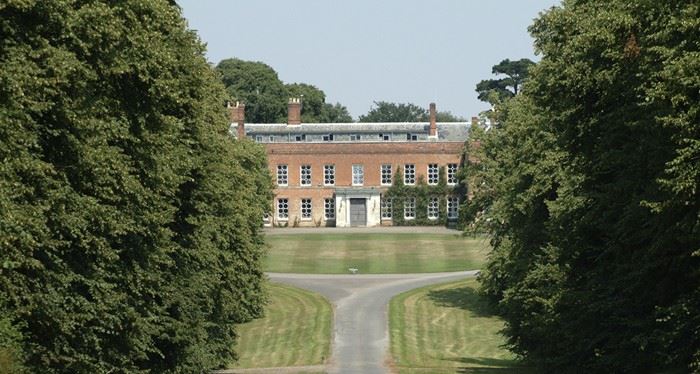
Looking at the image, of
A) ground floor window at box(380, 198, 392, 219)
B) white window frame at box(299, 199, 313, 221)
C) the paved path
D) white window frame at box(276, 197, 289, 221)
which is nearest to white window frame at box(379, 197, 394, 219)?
ground floor window at box(380, 198, 392, 219)

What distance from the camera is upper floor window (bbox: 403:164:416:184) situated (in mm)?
102938

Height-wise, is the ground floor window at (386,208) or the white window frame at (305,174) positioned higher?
the white window frame at (305,174)

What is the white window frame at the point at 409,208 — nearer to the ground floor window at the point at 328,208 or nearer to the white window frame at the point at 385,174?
the white window frame at the point at 385,174

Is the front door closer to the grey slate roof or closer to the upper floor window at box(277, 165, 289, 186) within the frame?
the upper floor window at box(277, 165, 289, 186)

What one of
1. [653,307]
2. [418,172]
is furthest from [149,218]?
[418,172]

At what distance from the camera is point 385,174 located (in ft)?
340

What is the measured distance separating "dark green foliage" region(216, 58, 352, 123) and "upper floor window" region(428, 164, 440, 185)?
3099 centimetres

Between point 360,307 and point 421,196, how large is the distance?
41.2 meters

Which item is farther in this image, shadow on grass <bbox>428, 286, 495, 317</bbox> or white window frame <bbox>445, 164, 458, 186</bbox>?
white window frame <bbox>445, 164, 458, 186</bbox>

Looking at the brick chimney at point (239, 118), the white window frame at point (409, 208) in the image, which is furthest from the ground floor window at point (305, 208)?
the white window frame at point (409, 208)

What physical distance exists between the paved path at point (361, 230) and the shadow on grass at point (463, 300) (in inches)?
1042

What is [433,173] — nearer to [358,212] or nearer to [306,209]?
[358,212]

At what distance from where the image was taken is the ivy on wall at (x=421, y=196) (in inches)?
3981

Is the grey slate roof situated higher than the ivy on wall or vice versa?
the grey slate roof
